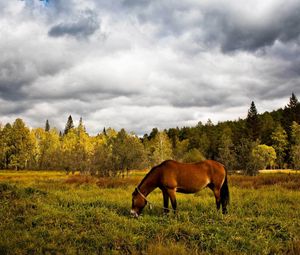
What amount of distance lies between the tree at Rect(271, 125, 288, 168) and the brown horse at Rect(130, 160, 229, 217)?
227 ft

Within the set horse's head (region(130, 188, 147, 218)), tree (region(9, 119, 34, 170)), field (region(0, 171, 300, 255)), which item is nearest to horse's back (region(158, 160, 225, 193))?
horse's head (region(130, 188, 147, 218))

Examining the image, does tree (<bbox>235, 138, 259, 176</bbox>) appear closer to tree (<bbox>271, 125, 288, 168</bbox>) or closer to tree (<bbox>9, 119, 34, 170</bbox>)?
tree (<bbox>271, 125, 288, 168</bbox>)

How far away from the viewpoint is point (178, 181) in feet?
37.1

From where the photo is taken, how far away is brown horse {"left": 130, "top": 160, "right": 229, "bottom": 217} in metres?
11.2

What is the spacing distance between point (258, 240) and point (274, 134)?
74.6 metres

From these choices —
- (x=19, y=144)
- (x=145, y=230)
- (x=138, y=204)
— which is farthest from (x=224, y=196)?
(x=19, y=144)

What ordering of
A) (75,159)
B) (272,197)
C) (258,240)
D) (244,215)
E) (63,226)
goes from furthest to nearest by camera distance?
(75,159), (272,197), (244,215), (63,226), (258,240)

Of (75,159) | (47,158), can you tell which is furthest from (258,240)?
(47,158)

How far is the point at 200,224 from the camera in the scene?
31.0 ft

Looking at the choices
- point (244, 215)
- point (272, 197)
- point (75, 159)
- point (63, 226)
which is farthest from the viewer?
point (75, 159)

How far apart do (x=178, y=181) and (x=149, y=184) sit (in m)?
1.03

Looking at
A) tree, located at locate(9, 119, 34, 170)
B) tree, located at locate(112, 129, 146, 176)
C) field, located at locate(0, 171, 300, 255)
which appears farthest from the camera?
tree, located at locate(9, 119, 34, 170)

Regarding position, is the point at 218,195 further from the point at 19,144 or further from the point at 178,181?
the point at 19,144

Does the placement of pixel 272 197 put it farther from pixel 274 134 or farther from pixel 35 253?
pixel 274 134
